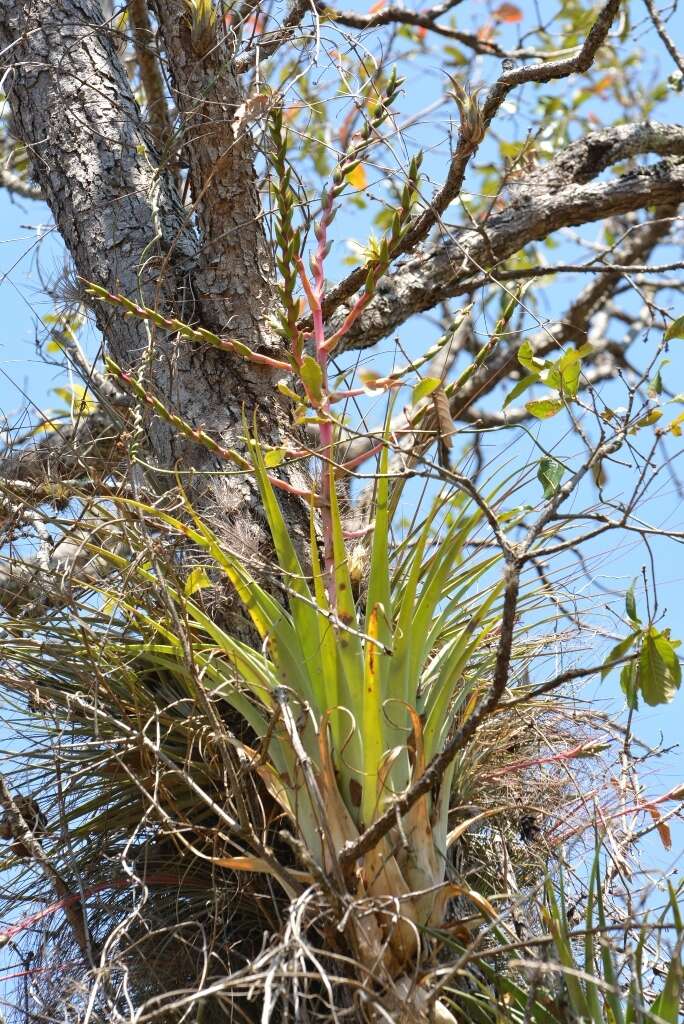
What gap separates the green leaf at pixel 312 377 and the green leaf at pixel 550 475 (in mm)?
325

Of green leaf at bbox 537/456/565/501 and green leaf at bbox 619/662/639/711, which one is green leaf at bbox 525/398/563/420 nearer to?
green leaf at bbox 537/456/565/501

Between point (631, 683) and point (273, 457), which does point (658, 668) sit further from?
point (273, 457)

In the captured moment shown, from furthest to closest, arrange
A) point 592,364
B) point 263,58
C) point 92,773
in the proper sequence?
point 592,364 → point 263,58 → point 92,773

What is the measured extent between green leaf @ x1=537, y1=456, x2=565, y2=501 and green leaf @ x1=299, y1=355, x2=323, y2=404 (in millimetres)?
325

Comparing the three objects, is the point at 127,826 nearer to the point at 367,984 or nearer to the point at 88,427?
the point at 367,984

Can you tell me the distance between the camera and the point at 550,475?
144 centimetres

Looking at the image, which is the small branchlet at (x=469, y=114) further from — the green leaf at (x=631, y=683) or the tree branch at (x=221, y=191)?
the green leaf at (x=631, y=683)

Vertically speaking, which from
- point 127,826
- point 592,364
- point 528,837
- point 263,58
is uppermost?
point 592,364

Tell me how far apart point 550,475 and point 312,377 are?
0.35m

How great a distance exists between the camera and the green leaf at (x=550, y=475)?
1431 mm

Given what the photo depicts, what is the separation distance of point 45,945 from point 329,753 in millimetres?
588

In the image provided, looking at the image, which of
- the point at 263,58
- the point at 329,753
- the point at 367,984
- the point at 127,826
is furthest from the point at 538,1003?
the point at 263,58

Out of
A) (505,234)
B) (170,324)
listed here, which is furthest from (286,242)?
(505,234)

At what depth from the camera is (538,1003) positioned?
1431mm
